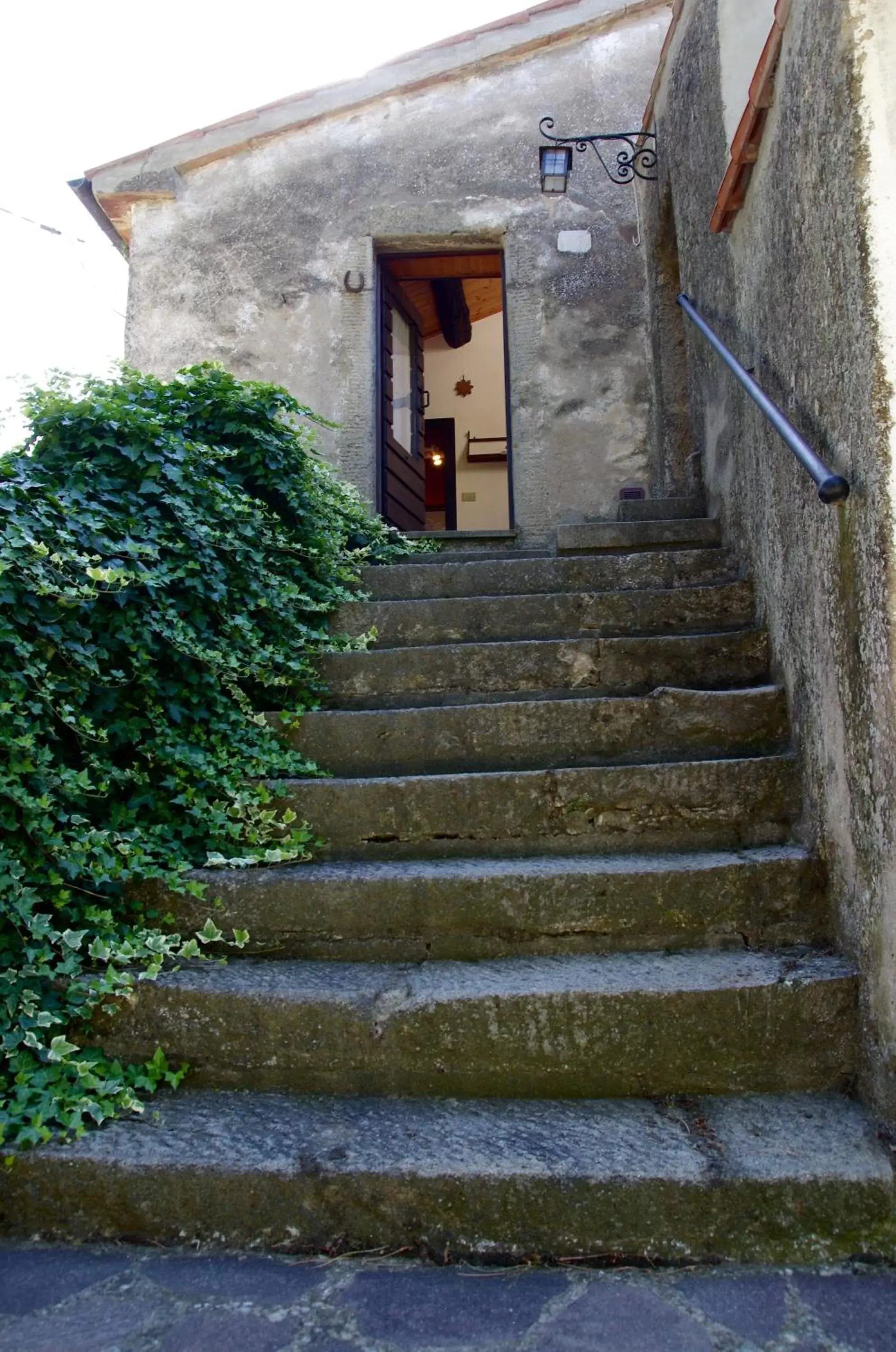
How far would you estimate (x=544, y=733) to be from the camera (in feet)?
9.23

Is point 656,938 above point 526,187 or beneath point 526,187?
beneath

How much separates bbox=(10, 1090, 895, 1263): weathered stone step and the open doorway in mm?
5429

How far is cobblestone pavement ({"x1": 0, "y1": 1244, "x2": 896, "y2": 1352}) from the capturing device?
140cm

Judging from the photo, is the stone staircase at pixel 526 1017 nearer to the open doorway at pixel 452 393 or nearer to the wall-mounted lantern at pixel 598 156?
the wall-mounted lantern at pixel 598 156

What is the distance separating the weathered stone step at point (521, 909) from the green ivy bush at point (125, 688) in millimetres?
120

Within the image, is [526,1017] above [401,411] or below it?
below


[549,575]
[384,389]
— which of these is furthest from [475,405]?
[549,575]

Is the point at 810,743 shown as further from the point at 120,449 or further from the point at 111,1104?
the point at 120,449

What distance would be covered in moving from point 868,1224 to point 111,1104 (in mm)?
1470

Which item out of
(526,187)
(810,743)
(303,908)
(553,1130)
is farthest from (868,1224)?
(526,187)

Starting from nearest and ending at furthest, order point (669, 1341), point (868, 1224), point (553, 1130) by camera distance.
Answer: point (669, 1341) → point (868, 1224) → point (553, 1130)

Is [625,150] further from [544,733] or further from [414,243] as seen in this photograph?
[544,733]

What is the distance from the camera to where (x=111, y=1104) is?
1852mm

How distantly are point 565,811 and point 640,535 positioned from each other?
1.88 meters
